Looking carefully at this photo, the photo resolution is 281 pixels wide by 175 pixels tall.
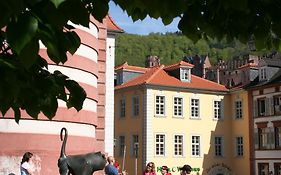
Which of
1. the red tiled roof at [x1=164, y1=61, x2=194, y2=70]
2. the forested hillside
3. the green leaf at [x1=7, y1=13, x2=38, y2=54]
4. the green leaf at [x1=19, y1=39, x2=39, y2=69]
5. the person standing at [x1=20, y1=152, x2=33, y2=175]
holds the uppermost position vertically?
the forested hillside

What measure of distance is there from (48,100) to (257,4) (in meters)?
1.58

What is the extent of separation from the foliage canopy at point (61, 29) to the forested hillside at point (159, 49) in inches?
4201

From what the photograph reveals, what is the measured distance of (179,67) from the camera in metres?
Result: 48.7

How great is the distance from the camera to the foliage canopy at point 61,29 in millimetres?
2555

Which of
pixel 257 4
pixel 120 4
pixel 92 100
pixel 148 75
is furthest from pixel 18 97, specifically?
pixel 148 75

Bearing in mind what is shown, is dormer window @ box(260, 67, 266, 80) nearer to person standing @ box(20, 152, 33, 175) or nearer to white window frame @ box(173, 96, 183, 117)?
white window frame @ box(173, 96, 183, 117)

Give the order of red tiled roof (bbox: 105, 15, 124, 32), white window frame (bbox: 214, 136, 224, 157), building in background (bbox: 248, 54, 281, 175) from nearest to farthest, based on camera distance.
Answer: red tiled roof (bbox: 105, 15, 124, 32) → building in background (bbox: 248, 54, 281, 175) → white window frame (bbox: 214, 136, 224, 157)

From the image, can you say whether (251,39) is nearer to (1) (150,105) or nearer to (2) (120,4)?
(2) (120,4)

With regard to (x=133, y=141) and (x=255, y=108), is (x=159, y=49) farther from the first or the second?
(x=133, y=141)

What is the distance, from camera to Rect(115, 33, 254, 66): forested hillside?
116 meters

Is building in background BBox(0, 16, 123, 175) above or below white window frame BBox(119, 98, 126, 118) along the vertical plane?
below

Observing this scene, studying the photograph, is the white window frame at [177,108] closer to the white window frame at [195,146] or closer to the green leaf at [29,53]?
the white window frame at [195,146]

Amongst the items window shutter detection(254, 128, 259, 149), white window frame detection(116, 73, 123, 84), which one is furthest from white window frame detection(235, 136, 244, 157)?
white window frame detection(116, 73, 123, 84)

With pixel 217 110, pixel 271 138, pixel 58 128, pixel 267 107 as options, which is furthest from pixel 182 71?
pixel 58 128
